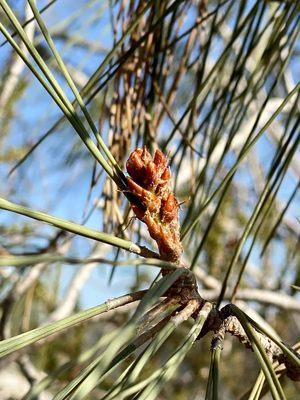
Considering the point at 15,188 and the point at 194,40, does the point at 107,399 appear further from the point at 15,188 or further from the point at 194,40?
the point at 15,188

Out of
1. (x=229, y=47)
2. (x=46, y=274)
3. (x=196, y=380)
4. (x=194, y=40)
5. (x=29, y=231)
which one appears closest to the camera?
(x=229, y=47)

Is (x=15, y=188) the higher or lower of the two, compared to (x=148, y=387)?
higher

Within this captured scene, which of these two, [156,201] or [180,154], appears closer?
[156,201]

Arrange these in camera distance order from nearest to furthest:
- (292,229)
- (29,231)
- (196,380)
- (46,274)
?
(29,231), (46,274), (292,229), (196,380)

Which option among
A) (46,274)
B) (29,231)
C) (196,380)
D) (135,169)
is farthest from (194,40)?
(196,380)

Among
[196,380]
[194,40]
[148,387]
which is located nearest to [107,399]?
[148,387]

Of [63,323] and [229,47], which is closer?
[63,323]

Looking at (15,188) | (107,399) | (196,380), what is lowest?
(196,380)
